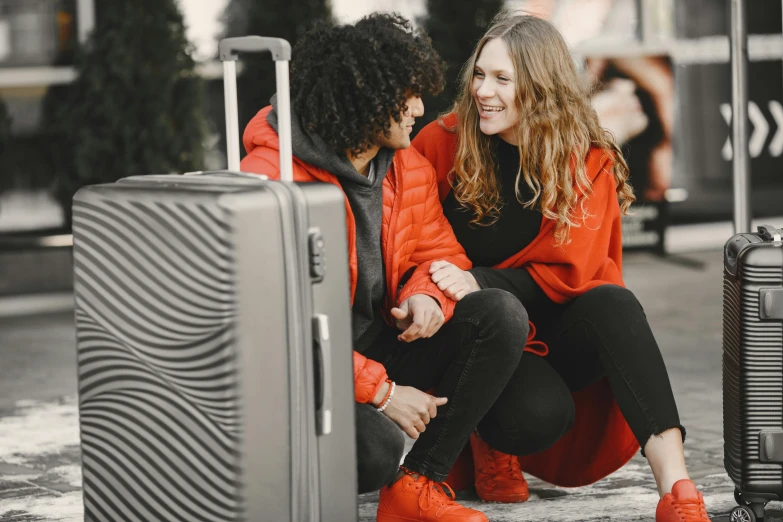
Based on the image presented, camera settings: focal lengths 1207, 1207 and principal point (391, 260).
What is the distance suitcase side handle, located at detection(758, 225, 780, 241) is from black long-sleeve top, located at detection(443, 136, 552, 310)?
22.3 inches

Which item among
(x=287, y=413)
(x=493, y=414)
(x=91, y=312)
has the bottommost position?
(x=493, y=414)

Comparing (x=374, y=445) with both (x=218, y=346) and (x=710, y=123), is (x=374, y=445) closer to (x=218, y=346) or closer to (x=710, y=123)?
(x=218, y=346)

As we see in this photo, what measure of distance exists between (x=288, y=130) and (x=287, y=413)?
551 mm

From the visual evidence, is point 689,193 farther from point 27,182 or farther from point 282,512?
point 282,512

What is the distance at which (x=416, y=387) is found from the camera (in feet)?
9.81

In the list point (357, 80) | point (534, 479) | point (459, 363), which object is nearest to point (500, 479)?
point (534, 479)

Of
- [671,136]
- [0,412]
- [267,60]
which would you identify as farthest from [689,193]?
[0,412]

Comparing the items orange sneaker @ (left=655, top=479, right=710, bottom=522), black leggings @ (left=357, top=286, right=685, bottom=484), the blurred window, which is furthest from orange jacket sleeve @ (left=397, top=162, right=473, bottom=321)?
the blurred window

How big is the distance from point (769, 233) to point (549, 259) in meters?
0.56

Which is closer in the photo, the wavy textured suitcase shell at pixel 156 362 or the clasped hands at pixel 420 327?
the wavy textured suitcase shell at pixel 156 362

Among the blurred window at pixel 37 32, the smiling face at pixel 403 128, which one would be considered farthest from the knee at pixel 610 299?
the blurred window at pixel 37 32

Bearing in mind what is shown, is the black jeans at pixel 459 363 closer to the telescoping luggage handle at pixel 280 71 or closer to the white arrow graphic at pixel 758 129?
the telescoping luggage handle at pixel 280 71

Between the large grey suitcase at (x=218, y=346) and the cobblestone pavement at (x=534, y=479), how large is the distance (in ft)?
2.96

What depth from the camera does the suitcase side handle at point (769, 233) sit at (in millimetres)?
2855
